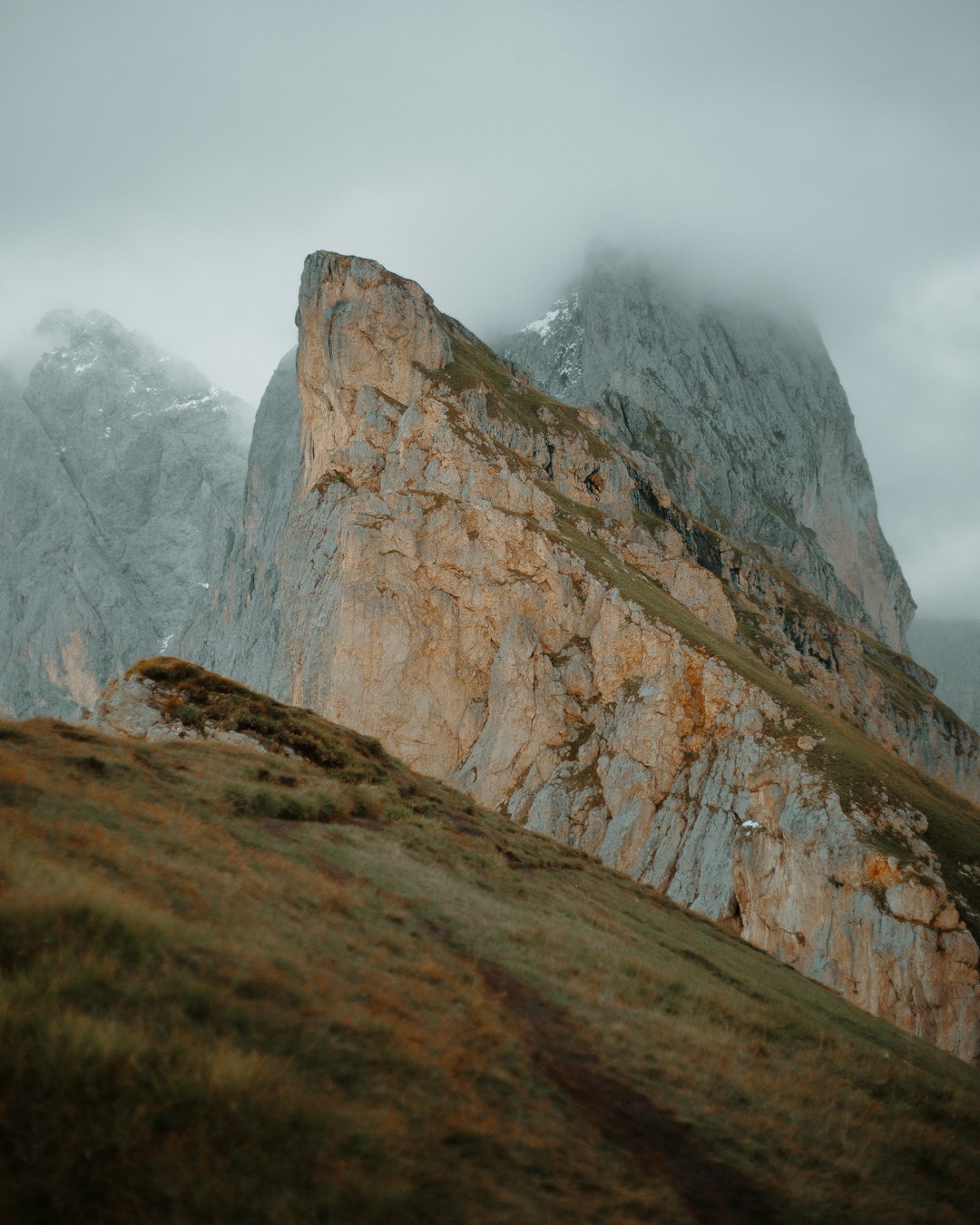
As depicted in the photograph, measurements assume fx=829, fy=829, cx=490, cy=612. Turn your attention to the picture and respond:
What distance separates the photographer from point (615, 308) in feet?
547

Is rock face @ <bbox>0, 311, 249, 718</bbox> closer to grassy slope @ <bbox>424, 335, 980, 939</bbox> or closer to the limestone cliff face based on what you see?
grassy slope @ <bbox>424, 335, 980, 939</bbox>

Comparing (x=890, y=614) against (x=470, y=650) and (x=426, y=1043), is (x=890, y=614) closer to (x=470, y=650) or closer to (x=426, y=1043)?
(x=470, y=650)

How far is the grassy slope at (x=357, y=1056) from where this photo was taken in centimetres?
539

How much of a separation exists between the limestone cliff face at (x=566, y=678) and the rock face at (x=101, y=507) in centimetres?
7959

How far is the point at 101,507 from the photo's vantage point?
16750cm

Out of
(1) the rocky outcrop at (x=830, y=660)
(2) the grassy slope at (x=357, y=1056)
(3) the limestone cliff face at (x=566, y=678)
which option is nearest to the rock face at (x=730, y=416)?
(1) the rocky outcrop at (x=830, y=660)

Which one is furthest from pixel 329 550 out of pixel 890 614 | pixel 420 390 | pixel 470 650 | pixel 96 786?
pixel 890 614

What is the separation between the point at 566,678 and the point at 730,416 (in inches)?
4841

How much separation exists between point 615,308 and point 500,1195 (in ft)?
575

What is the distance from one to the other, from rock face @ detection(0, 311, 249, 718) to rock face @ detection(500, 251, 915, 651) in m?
70.6

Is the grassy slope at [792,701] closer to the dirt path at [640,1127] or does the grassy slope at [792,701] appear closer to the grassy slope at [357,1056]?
the grassy slope at [357,1056]

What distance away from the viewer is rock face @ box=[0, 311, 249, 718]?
14775 centimetres

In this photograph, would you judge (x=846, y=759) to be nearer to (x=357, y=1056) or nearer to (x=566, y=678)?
(x=566, y=678)


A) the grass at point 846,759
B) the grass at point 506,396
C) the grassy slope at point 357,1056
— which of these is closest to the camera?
the grassy slope at point 357,1056
